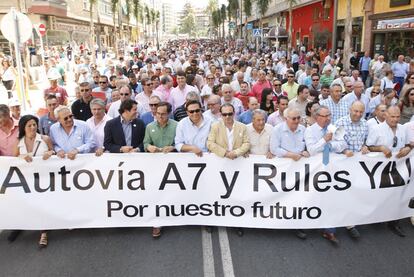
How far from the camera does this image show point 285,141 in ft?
17.2

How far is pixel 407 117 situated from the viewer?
24.6 ft

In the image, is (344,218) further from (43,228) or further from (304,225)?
(43,228)

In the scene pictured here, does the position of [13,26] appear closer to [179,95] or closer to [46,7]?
[179,95]

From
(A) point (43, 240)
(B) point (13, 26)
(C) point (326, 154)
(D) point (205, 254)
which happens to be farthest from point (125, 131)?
(B) point (13, 26)

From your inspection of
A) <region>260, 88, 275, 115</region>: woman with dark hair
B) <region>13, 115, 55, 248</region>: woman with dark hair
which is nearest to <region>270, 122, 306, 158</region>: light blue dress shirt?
<region>260, 88, 275, 115</region>: woman with dark hair

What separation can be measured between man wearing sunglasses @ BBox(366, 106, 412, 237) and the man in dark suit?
9.73 ft

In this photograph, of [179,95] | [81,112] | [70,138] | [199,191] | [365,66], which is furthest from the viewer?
[365,66]

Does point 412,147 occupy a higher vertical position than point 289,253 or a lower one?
higher

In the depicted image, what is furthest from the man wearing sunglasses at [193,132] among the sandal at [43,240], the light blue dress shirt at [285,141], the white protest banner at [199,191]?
the sandal at [43,240]

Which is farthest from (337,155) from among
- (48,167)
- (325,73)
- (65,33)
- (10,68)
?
(65,33)

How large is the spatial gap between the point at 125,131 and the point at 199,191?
132 centimetres

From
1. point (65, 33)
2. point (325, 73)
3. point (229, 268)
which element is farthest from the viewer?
point (65, 33)

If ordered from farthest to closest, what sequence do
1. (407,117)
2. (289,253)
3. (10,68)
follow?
1. (10,68)
2. (407,117)
3. (289,253)

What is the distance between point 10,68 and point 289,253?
1339cm
